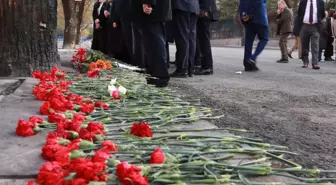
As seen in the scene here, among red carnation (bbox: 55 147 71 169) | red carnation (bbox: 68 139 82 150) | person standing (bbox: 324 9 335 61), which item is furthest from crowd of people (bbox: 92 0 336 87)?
person standing (bbox: 324 9 335 61)

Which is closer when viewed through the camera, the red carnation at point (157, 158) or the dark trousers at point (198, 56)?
the red carnation at point (157, 158)

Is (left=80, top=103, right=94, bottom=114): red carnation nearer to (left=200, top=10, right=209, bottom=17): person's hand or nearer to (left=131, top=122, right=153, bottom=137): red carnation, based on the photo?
(left=131, top=122, right=153, bottom=137): red carnation

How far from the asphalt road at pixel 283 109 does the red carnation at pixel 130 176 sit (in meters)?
1.25

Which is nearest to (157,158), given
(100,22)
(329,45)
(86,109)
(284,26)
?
(86,109)

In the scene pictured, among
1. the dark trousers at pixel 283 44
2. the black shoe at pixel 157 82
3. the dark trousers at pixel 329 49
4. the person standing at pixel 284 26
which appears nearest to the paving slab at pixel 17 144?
the black shoe at pixel 157 82

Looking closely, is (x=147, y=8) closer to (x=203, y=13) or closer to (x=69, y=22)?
(x=203, y=13)

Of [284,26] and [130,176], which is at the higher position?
[284,26]

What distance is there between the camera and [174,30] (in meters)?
6.98

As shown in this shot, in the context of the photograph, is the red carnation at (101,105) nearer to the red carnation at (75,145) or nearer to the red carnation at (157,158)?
the red carnation at (75,145)

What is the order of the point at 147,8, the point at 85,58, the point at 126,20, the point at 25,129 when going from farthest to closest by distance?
the point at 85,58 < the point at 126,20 < the point at 147,8 < the point at 25,129

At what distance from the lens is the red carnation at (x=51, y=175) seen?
167 cm

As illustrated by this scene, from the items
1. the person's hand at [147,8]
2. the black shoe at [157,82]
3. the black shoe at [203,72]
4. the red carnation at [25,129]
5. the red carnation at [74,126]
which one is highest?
the person's hand at [147,8]

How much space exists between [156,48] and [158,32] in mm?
183

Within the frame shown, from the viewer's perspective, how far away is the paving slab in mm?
2003
